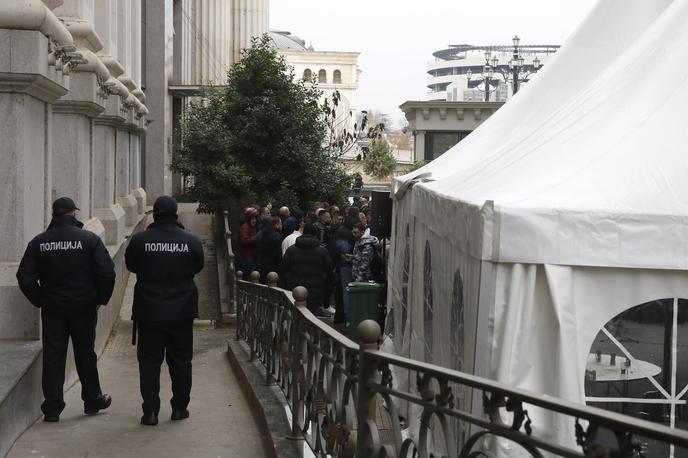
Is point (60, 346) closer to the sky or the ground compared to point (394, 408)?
closer to the ground

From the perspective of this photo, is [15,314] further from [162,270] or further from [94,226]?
[94,226]

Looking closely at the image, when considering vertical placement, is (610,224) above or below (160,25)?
below

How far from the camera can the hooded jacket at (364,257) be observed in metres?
15.5

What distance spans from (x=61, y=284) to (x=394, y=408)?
4.35 meters

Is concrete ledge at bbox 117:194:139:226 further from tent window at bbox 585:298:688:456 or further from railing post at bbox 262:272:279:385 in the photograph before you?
tent window at bbox 585:298:688:456

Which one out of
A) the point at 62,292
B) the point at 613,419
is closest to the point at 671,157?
the point at 613,419

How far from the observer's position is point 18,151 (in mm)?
9414

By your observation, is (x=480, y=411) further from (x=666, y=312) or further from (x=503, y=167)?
(x=503, y=167)

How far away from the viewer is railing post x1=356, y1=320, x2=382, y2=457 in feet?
16.1

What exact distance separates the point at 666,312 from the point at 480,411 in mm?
1191

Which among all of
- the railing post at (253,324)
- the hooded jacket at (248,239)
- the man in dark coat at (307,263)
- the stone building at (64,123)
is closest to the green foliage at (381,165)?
the stone building at (64,123)

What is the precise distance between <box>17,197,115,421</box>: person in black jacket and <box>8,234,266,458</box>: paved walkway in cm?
40

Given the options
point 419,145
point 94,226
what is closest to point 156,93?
point 419,145

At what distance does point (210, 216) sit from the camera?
31.7 metres
